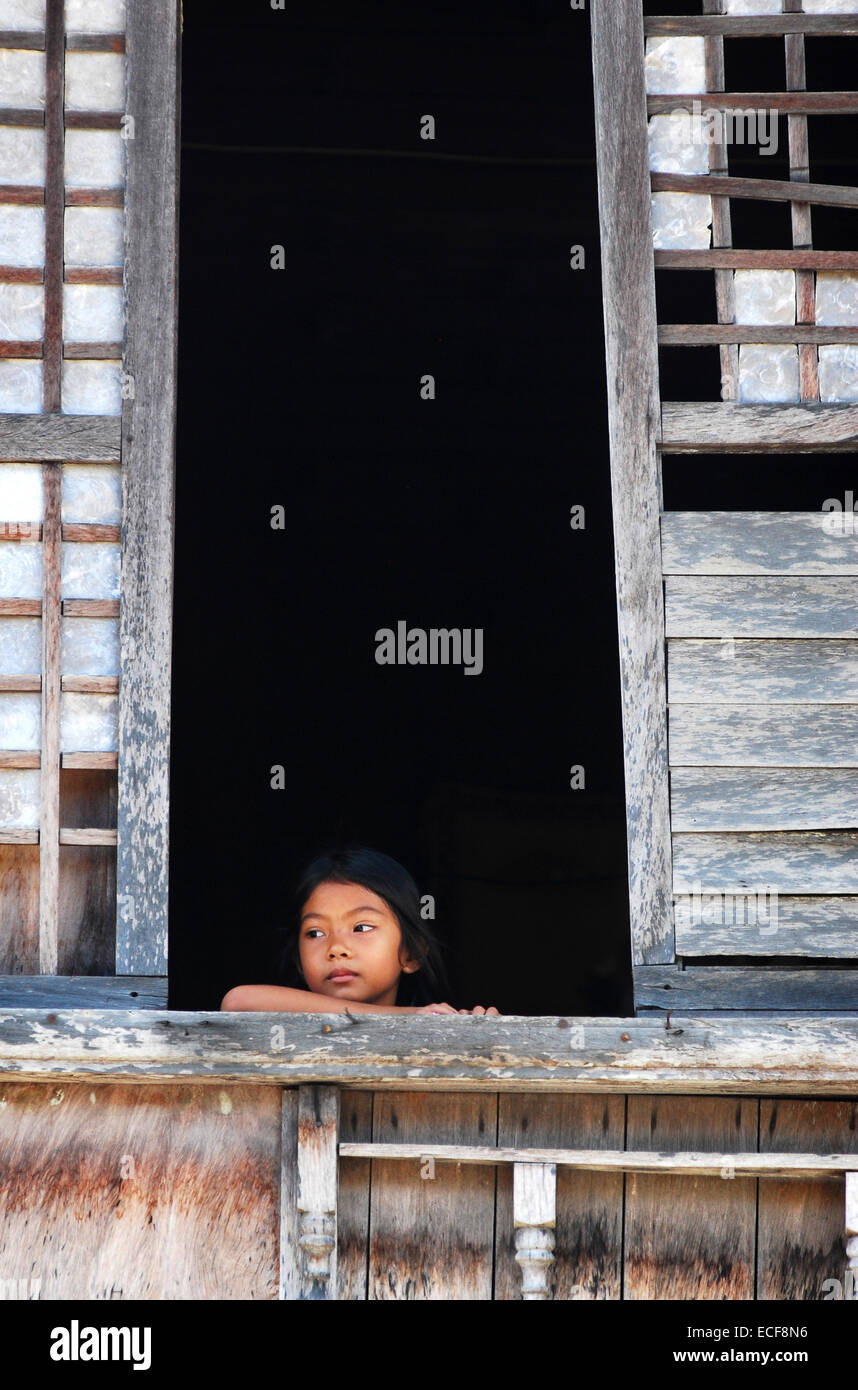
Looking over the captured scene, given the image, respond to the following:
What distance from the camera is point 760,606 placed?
3.54m

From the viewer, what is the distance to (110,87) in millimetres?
3732

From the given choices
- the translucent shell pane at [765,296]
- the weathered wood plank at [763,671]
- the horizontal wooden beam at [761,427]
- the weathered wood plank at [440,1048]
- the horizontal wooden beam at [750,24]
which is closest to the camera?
the weathered wood plank at [440,1048]

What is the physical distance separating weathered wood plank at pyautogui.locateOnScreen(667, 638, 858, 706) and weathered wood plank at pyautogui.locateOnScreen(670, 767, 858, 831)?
0.14 meters

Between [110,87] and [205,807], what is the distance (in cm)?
499

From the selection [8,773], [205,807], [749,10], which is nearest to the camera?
[8,773]

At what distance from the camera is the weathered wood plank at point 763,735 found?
3459mm

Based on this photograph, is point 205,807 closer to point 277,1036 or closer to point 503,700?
point 503,700

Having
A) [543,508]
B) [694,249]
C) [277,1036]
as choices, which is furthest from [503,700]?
[277,1036]

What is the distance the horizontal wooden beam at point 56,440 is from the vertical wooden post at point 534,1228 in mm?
1668

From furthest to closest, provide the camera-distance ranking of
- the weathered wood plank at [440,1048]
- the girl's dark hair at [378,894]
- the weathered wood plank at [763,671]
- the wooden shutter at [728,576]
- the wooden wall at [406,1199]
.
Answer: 1. the girl's dark hair at [378,894]
2. the weathered wood plank at [763,671]
3. the wooden shutter at [728,576]
4. the wooden wall at [406,1199]
5. the weathered wood plank at [440,1048]

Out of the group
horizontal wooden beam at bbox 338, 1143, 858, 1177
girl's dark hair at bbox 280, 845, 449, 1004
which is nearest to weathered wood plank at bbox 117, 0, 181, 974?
horizontal wooden beam at bbox 338, 1143, 858, 1177

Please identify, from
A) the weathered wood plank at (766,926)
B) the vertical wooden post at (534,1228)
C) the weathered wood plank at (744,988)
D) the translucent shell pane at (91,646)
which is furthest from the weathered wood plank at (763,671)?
the translucent shell pane at (91,646)

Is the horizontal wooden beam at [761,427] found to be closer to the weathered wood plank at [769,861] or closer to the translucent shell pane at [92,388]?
the weathered wood plank at [769,861]
